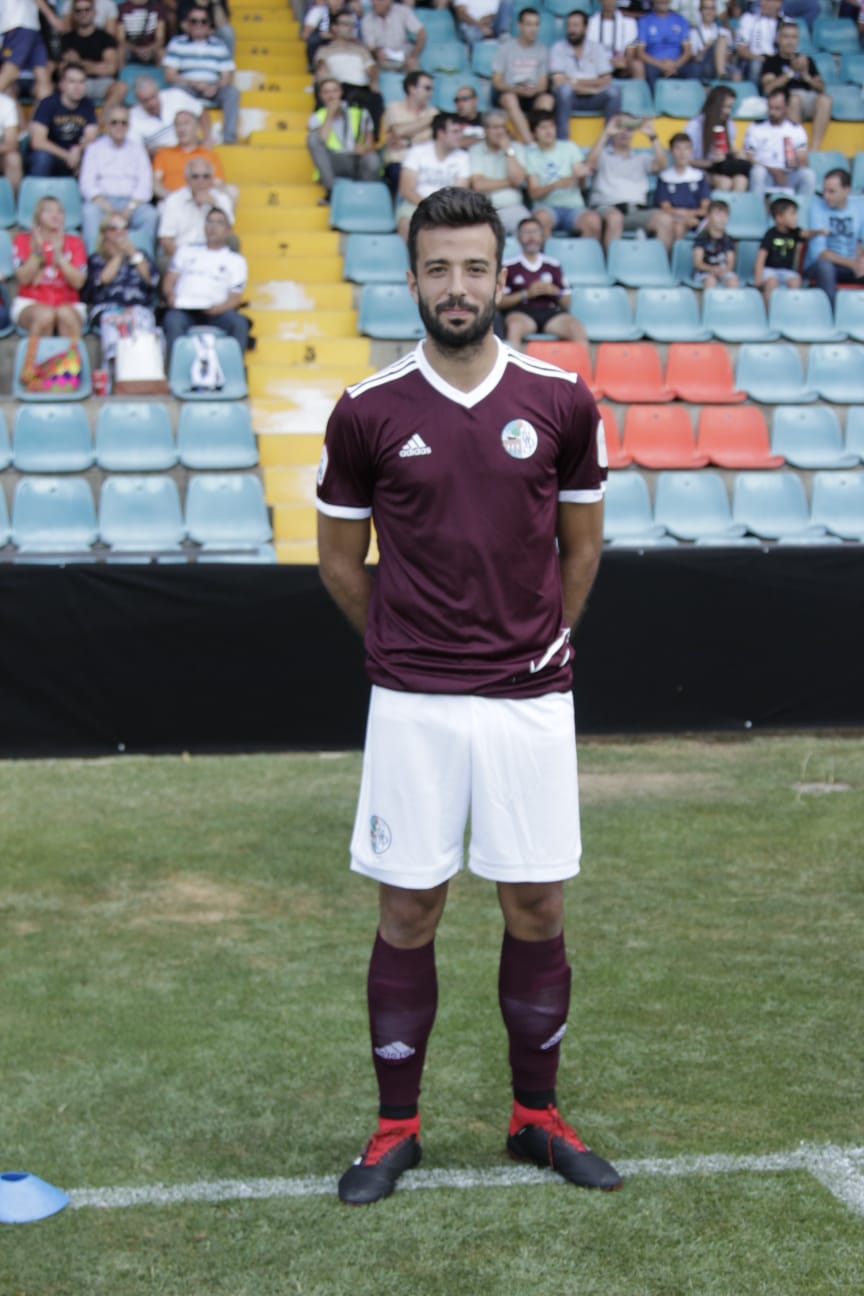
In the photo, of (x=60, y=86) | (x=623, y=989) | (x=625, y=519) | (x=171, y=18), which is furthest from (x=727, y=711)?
(x=171, y=18)

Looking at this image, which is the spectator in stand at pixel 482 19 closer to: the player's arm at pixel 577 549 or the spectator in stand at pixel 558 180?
the spectator in stand at pixel 558 180

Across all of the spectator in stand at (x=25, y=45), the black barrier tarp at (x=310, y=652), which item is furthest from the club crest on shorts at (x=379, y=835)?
the spectator in stand at (x=25, y=45)

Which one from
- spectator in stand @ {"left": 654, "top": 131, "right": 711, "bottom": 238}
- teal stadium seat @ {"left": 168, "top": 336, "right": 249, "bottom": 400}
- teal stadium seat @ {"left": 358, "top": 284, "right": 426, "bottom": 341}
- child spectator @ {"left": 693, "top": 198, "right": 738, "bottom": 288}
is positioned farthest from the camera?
spectator in stand @ {"left": 654, "top": 131, "right": 711, "bottom": 238}

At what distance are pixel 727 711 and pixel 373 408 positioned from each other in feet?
21.0

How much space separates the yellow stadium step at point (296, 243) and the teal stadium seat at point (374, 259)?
0.33 m

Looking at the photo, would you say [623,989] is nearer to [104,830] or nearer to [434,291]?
[434,291]

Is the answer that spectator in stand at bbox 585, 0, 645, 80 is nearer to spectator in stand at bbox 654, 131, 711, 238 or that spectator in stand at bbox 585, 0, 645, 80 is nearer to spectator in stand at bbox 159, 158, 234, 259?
spectator in stand at bbox 654, 131, 711, 238

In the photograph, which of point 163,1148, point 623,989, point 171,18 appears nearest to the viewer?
point 163,1148

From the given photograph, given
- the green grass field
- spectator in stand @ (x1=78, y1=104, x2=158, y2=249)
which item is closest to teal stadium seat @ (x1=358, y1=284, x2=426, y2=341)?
spectator in stand @ (x1=78, y1=104, x2=158, y2=249)

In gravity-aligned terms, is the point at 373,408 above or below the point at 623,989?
above

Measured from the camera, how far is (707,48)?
621 inches

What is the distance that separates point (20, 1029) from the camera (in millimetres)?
4848

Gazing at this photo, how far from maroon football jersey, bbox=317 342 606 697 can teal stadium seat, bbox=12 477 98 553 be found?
7202mm

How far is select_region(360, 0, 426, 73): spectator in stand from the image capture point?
1491cm
